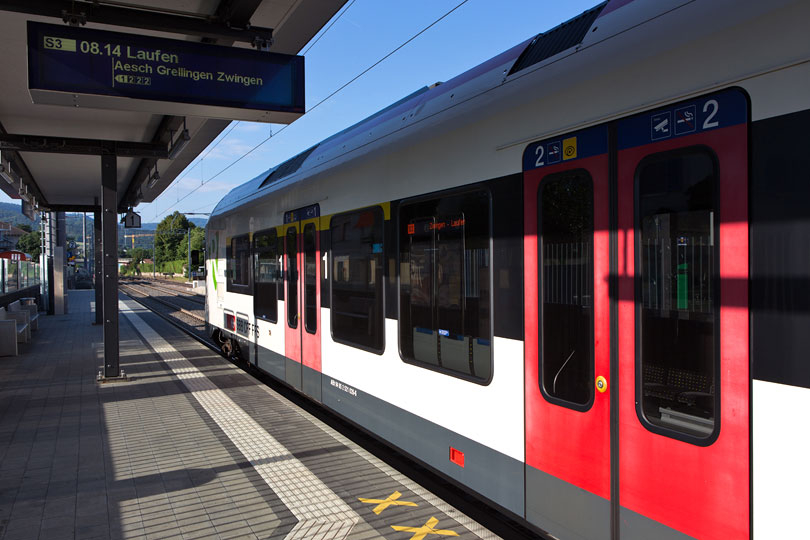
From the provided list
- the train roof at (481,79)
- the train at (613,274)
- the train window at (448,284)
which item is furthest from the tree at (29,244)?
the train at (613,274)

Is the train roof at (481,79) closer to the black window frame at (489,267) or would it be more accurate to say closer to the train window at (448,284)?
the black window frame at (489,267)

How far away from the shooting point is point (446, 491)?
4.83 metres

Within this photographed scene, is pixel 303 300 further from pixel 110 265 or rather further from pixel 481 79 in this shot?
pixel 110 265

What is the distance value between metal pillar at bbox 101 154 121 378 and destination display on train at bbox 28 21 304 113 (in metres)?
5.06

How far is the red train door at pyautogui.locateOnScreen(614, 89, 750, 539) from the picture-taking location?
2.31 metres

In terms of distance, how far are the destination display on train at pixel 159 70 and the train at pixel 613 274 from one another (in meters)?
1.31

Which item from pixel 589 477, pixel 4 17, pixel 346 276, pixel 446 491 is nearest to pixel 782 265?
pixel 589 477

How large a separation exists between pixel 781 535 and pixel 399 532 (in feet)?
8.25

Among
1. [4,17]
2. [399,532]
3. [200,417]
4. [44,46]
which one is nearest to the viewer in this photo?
[399,532]

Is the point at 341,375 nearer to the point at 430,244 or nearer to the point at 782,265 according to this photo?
the point at 430,244

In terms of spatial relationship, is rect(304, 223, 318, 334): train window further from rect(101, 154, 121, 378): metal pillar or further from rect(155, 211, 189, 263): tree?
rect(155, 211, 189, 263): tree

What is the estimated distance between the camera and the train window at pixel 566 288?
9.80ft

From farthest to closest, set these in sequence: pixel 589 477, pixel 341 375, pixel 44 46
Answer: pixel 341 375
pixel 44 46
pixel 589 477

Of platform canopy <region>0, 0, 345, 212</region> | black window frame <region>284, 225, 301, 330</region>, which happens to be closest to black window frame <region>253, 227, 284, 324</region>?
black window frame <region>284, 225, 301, 330</region>
